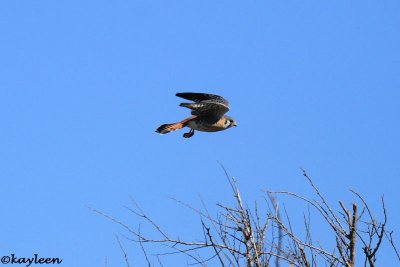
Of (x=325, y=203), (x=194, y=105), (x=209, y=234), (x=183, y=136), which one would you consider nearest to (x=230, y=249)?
(x=209, y=234)

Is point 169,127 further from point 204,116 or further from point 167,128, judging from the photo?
point 204,116

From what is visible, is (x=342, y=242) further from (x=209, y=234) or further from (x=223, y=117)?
(x=223, y=117)

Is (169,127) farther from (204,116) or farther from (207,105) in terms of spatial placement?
(204,116)

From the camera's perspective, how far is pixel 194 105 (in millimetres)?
10234

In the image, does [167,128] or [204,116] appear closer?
[167,128]

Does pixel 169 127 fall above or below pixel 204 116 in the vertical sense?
below

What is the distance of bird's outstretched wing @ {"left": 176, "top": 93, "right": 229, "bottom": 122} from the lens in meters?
10.3

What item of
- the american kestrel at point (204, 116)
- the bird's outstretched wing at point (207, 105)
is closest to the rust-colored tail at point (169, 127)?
the american kestrel at point (204, 116)

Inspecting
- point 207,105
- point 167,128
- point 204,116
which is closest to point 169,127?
point 167,128

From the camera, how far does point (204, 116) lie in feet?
36.8

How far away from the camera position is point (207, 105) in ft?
34.8

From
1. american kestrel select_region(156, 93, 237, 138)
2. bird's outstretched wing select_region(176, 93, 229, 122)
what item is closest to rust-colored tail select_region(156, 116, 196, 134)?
american kestrel select_region(156, 93, 237, 138)

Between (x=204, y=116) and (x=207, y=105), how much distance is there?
64cm

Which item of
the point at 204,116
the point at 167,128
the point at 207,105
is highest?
the point at 204,116
